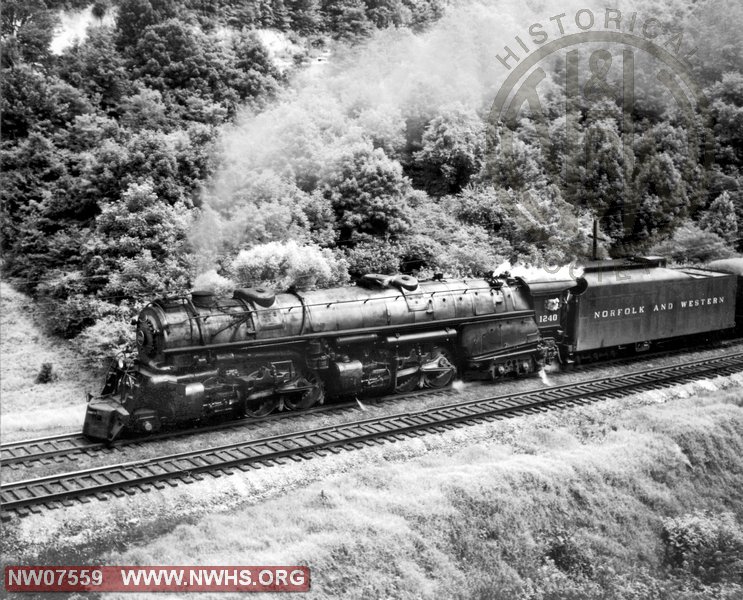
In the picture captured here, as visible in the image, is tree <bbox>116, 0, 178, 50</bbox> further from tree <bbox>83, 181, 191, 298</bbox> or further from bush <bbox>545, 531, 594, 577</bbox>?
bush <bbox>545, 531, 594, 577</bbox>

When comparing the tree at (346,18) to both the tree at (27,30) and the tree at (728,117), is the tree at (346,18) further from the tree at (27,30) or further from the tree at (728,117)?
the tree at (728,117)

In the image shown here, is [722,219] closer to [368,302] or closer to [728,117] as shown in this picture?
[728,117]

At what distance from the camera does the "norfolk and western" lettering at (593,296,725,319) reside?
50.0ft

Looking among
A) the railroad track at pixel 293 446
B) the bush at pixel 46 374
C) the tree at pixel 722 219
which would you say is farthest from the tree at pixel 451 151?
the bush at pixel 46 374

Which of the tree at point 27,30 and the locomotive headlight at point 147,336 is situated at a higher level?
the tree at point 27,30

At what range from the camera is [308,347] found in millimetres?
11547

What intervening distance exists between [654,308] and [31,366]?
50.7 ft

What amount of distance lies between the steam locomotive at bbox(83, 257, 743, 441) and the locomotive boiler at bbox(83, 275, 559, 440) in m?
0.02

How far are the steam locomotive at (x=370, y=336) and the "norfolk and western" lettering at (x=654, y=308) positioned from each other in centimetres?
4

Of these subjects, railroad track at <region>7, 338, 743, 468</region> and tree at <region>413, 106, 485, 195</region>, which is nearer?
railroad track at <region>7, 338, 743, 468</region>

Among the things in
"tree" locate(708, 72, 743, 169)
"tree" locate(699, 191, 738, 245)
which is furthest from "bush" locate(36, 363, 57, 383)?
"tree" locate(708, 72, 743, 169)

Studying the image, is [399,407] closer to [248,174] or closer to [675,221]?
[248,174]

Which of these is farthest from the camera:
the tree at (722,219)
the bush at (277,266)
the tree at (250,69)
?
the tree at (722,219)

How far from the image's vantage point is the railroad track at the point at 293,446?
853 cm
